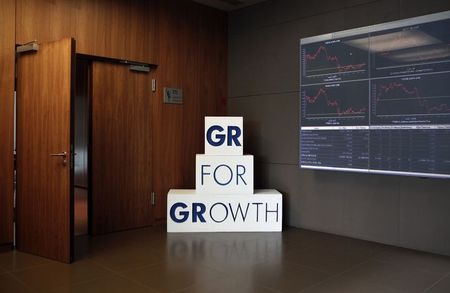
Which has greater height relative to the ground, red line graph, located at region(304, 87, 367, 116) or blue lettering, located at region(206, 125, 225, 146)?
red line graph, located at region(304, 87, 367, 116)

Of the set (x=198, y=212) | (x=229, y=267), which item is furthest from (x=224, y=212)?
(x=229, y=267)

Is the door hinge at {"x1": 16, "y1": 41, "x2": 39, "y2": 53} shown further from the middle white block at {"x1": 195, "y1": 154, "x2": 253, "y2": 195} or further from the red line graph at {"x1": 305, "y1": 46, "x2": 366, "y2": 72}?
the red line graph at {"x1": 305, "y1": 46, "x2": 366, "y2": 72}

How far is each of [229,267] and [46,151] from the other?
198 cm

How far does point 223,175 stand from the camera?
4637mm

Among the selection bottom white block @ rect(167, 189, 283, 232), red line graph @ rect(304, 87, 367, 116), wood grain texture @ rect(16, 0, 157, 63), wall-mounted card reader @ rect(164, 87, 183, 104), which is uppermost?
wood grain texture @ rect(16, 0, 157, 63)

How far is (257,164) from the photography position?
542cm

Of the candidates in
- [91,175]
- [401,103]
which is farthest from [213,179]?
[401,103]

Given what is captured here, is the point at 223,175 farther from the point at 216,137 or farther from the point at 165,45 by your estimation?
the point at 165,45

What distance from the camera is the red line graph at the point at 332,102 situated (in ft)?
13.4

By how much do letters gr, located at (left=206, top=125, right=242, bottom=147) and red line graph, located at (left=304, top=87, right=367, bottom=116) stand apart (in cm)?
92

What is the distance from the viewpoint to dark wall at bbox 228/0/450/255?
12.8 feet

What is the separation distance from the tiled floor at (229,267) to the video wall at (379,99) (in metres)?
0.84

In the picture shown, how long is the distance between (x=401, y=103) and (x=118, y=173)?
10.5 feet

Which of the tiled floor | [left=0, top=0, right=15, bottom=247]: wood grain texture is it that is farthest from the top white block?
[left=0, top=0, right=15, bottom=247]: wood grain texture
